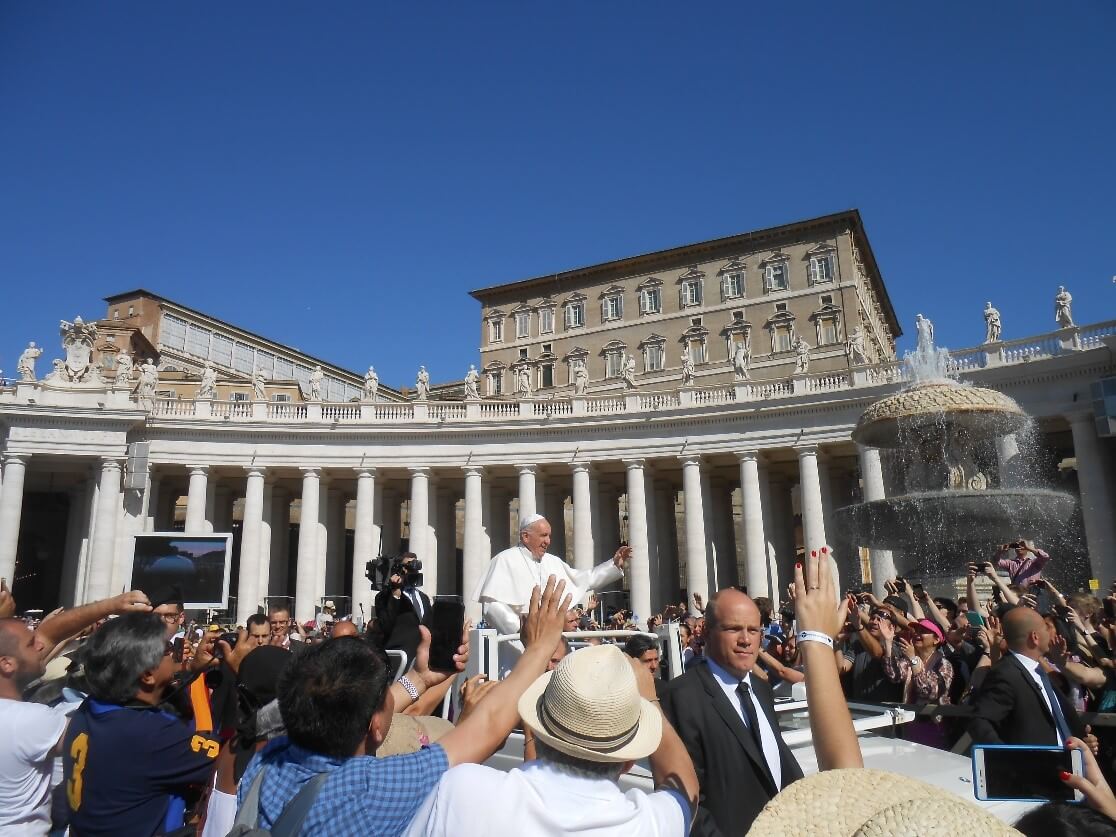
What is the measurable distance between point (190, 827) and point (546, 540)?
3858 millimetres

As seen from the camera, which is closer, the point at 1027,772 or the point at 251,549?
the point at 1027,772

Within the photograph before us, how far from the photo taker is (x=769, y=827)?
2.53 metres

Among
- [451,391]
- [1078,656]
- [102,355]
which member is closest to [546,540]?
[1078,656]

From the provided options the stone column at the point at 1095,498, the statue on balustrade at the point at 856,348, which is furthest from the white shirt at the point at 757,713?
the statue on balustrade at the point at 856,348

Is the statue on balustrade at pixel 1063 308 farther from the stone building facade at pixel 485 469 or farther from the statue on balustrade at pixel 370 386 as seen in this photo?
the statue on balustrade at pixel 370 386

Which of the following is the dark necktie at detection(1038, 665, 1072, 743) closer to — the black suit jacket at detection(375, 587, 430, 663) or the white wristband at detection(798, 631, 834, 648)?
the white wristband at detection(798, 631, 834, 648)

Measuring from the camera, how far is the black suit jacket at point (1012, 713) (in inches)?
229

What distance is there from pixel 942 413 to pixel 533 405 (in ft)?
82.0

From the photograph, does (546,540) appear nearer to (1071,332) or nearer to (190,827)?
(190,827)

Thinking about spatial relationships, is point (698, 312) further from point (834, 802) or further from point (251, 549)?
point (834, 802)

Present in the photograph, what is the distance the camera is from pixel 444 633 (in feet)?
27.5

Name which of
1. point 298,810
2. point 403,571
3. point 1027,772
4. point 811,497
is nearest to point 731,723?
point 1027,772

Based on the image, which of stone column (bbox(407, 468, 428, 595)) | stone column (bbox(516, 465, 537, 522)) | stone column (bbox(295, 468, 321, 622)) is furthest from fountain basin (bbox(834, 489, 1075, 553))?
stone column (bbox(295, 468, 321, 622))

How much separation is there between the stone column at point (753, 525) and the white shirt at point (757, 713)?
103 ft
